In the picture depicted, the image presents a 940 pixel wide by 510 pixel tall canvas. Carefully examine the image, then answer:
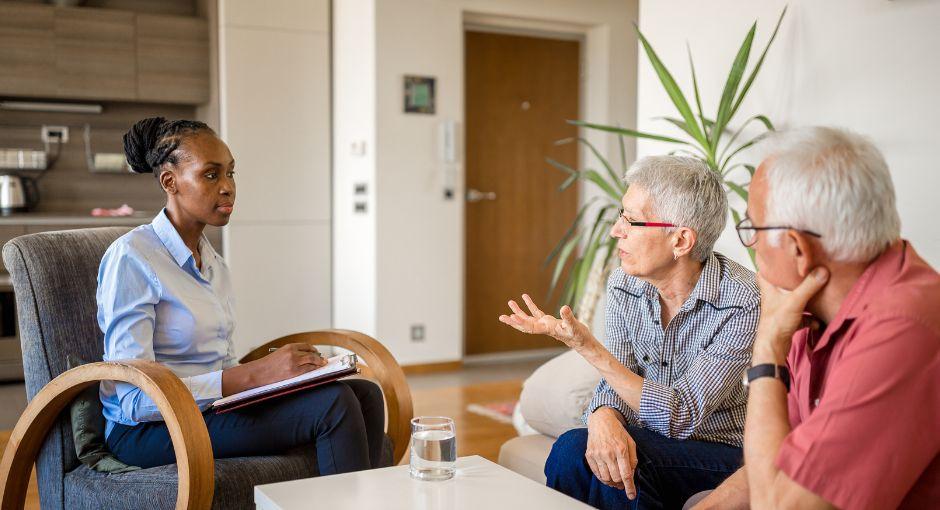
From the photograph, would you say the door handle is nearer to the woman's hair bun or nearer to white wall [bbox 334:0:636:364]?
white wall [bbox 334:0:636:364]

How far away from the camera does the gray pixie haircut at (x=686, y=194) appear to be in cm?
196

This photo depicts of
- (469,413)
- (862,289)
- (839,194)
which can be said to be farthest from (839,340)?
(469,413)

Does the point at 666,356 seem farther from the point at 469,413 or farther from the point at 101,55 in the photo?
the point at 101,55

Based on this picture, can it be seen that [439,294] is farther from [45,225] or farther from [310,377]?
[310,377]

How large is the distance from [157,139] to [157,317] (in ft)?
1.47

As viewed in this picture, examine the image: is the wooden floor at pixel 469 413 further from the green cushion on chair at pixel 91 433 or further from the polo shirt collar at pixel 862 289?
the polo shirt collar at pixel 862 289

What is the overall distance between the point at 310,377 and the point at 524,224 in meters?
4.17

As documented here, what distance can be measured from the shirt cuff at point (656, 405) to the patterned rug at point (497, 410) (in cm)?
243

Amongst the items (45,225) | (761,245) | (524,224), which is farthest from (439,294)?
(761,245)

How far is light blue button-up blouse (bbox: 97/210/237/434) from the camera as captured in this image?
2061mm

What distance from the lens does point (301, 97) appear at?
5762 mm

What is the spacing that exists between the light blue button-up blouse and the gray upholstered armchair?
0.35ft

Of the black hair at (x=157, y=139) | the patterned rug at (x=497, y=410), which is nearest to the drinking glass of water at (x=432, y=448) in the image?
the black hair at (x=157, y=139)

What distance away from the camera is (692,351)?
2012 millimetres
